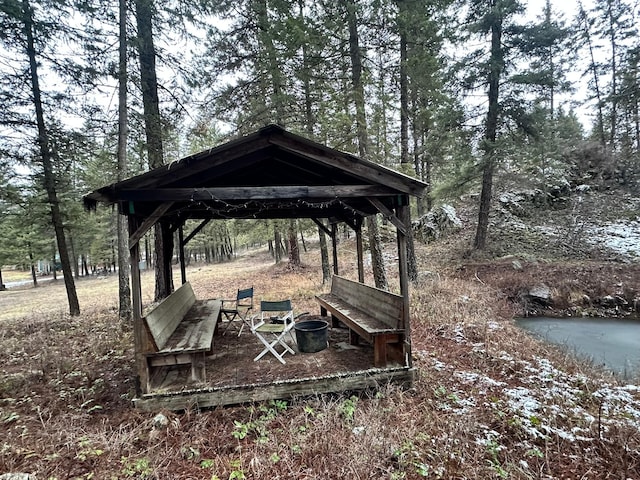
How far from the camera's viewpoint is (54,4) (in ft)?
22.2

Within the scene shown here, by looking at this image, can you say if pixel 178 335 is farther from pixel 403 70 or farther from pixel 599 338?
Answer: pixel 599 338

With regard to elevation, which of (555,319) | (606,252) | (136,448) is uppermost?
(606,252)

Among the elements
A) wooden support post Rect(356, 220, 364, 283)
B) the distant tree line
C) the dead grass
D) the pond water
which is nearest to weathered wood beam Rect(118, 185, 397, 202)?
the dead grass

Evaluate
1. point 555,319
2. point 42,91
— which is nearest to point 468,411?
point 555,319

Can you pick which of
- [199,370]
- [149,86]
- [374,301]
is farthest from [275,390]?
[149,86]

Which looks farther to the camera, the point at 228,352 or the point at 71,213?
the point at 71,213

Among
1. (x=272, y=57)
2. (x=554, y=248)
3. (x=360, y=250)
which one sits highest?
(x=272, y=57)

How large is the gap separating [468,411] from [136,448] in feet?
10.8

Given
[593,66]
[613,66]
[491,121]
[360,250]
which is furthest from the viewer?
[593,66]

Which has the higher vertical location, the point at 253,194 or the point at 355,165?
the point at 355,165

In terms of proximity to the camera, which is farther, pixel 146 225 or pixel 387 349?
pixel 387 349

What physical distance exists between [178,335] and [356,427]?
2706 millimetres

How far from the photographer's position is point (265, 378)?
4.11 meters

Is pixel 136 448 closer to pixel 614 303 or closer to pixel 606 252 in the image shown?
pixel 614 303
